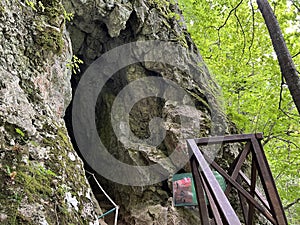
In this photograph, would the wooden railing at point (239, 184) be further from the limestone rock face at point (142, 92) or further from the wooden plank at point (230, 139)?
the limestone rock face at point (142, 92)

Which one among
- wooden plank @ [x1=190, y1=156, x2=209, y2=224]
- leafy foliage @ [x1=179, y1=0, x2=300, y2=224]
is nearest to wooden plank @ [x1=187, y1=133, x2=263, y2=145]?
wooden plank @ [x1=190, y1=156, x2=209, y2=224]

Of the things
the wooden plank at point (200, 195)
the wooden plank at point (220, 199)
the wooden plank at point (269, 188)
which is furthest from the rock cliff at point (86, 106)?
the wooden plank at point (269, 188)

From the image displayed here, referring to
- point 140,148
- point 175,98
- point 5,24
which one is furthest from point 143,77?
point 5,24

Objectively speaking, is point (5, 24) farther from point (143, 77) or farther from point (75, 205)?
point (143, 77)

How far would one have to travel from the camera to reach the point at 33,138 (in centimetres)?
231

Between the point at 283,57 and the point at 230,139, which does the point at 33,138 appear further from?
the point at 283,57

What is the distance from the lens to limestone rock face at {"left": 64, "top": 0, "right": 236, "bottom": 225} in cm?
580

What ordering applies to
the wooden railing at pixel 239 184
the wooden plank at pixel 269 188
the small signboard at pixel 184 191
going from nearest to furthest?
the wooden railing at pixel 239 184 → the wooden plank at pixel 269 188 → the small signboard at pixel 184 191

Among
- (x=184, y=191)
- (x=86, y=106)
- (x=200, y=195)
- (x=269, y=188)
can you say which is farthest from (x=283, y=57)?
(x=86, y=106)

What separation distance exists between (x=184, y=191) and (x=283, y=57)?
3381 millimetres

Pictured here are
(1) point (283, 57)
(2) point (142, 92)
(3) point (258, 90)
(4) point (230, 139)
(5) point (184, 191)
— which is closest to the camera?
(4) point (230, 139)

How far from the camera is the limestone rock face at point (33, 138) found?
1.77 m

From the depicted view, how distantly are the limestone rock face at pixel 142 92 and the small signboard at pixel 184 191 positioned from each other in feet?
0.98

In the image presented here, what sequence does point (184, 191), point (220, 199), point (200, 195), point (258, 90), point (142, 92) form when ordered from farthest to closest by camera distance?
point (258, 90) → point (142, 92) → point (184, 191) → point (200, 195) → point (220, 199)
